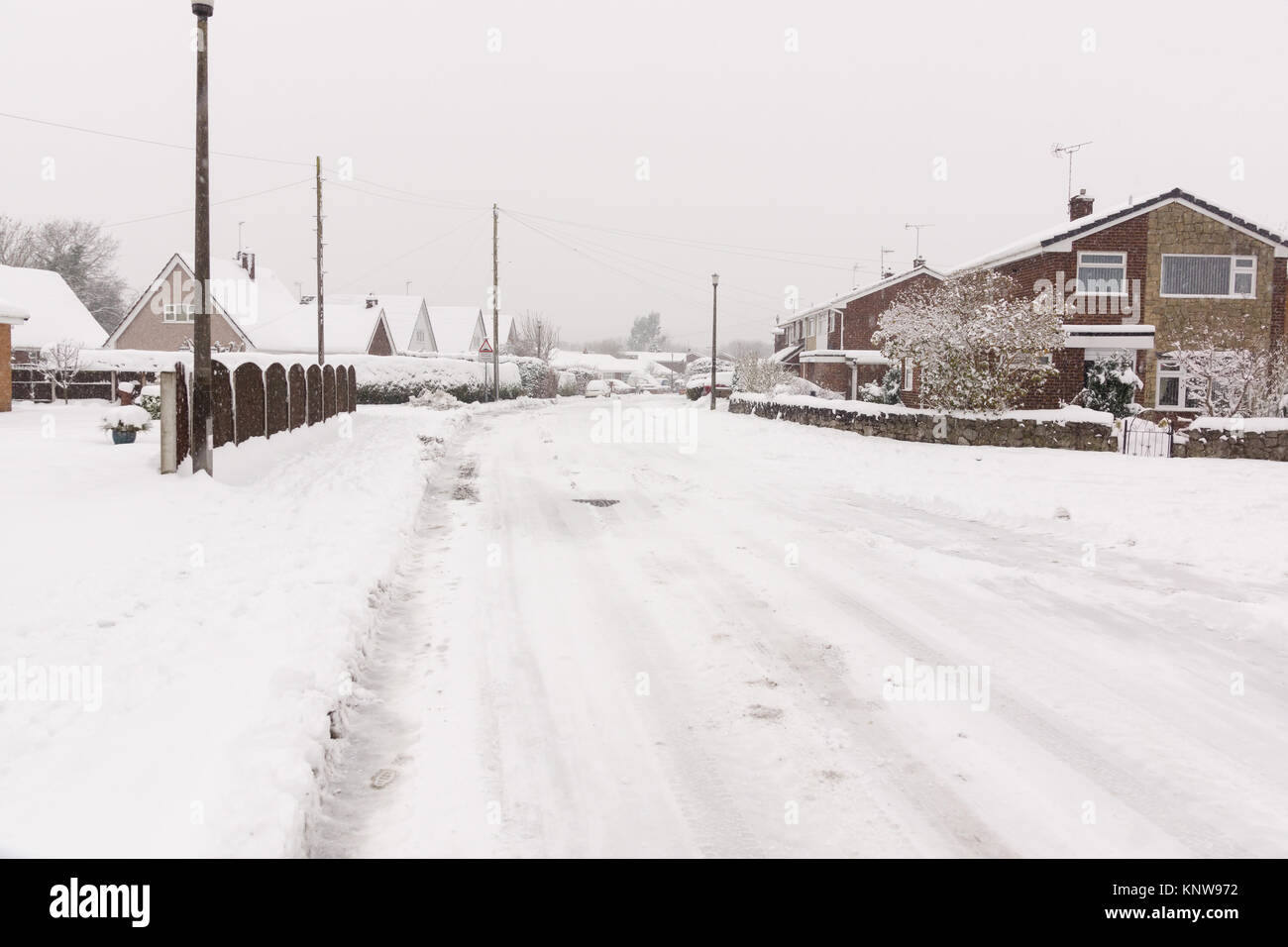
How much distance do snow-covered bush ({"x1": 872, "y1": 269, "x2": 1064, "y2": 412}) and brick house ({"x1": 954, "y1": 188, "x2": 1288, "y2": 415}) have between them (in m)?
6.45

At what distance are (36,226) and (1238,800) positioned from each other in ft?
272

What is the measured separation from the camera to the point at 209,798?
3617 millimetres

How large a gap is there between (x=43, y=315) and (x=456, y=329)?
3460 cm

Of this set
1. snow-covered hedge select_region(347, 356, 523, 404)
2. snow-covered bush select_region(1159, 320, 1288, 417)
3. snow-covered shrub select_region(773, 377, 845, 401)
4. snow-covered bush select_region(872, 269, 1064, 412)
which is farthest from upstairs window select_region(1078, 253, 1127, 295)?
snow-covered hedge select_region(347, 356, 523, 404)

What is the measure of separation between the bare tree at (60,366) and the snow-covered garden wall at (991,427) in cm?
2722

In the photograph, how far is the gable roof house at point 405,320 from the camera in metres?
57.3

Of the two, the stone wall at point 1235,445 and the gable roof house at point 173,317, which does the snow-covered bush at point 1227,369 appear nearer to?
the stone wall at point 1235,445

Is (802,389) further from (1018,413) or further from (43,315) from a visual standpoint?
(43,315)

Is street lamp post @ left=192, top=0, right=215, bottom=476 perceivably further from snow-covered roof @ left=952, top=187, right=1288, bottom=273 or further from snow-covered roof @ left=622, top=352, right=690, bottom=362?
snow-covered roof @ left=622, top=352, right=690, bottom=362

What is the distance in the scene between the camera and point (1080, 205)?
108 feet

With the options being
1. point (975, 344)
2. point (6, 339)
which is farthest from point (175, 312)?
point (975, 344)
